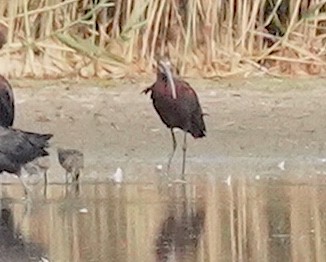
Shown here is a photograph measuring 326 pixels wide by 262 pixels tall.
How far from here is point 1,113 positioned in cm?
1180

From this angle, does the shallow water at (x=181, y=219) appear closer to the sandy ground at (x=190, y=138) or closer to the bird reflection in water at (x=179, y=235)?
the bird reflection in water at (x=179, y=235)

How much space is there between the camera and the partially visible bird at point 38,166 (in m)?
10.3

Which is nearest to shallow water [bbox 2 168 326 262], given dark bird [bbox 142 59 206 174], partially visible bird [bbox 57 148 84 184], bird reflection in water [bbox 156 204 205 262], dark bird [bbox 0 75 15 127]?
bird reflection in water [bbox 156 204 205 262]

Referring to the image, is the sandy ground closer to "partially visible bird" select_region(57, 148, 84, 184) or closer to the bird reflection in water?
"partially visible bird" select_region(57, 148, 84, 184)

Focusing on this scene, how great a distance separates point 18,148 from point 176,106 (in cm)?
199

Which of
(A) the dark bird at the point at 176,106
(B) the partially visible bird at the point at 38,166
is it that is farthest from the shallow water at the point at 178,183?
(A) the dark bird at the point at 176,106

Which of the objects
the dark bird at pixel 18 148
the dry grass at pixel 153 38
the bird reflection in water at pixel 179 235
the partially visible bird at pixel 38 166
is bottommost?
the bird reflection in water at pixel 179 235

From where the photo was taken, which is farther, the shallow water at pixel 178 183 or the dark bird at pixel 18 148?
the dark bird at pixel 18 148

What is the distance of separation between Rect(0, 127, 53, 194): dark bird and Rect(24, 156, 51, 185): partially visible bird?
0.19ft

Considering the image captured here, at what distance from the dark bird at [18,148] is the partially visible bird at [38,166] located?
0.19 ft

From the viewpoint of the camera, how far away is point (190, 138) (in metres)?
12.7

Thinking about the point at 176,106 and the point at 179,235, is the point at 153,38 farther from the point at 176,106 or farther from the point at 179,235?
the point at 179,235

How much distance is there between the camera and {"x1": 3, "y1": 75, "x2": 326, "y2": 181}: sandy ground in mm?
11844

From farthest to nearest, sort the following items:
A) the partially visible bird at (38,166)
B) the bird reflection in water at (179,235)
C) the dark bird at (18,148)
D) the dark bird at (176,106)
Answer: the dark bird at (176,106), the partially visible bird at (38,166), the dark bird at (18,148), the bird reflection in water at (179,235)
